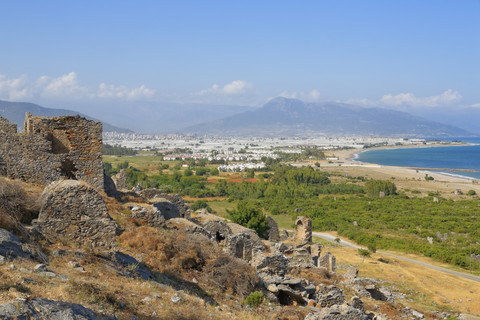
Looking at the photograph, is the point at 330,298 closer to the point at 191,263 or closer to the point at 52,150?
the point at 191,263

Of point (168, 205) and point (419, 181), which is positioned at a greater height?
point (168, 205)

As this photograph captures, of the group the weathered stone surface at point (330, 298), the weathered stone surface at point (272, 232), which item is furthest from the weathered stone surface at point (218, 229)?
the weathered stone surface at point (272, 232)

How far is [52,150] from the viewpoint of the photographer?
14977mm

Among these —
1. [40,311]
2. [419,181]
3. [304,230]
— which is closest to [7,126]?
[40,311]

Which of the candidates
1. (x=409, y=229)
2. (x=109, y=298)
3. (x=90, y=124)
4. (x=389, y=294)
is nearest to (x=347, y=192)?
(x=409, y=229)

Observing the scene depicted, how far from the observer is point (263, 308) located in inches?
429

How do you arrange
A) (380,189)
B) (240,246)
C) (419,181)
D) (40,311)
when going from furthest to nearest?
(419,181) → (380,189) → (240,246) → (40,311)

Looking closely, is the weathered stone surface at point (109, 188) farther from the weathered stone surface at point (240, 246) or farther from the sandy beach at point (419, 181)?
the sandy beach at point (419, 181)

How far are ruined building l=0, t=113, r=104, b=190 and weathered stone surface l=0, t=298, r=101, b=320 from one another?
999cm

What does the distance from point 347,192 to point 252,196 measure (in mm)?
20377

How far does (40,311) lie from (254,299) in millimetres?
6706

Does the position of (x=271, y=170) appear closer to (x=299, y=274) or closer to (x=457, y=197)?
(x=457, y=197)

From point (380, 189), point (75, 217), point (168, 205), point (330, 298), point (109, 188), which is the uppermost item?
point (75, 217)

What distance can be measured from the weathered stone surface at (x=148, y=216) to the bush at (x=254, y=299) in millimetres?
4292
